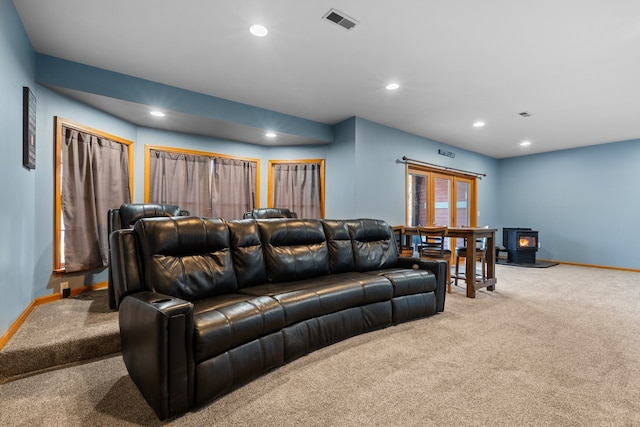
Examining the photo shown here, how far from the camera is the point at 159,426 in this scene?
60.2 inches

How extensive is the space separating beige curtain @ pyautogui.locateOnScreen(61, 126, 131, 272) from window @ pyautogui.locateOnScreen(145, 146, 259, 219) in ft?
1.81

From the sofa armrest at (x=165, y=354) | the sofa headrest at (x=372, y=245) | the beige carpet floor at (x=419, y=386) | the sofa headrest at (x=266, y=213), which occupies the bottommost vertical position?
the beige carpet floor at (x=419, y=386)

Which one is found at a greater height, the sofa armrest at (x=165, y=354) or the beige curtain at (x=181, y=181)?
the beige curtain at (x=181, y=181)

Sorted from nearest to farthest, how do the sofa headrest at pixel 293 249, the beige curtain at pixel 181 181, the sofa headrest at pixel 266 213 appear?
1. the sofa headrest at pixel 293 249
2. the beige curtain at pixel 181 181
3. the sofa headrest at pixel 266 213

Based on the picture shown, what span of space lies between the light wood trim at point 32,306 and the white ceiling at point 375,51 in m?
2.57

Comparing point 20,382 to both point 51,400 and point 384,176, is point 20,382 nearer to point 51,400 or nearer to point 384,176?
point 51,400

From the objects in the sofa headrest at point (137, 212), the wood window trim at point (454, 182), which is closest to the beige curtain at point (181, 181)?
the sofa headrest at point (137, 212)

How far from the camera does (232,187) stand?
17.0 feet

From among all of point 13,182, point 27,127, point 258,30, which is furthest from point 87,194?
point 258,30

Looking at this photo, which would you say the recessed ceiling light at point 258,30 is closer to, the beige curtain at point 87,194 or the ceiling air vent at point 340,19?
the ceiling air vent at point 340,19

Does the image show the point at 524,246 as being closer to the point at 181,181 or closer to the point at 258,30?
the point at 258,30

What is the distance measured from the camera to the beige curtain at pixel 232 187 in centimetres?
506

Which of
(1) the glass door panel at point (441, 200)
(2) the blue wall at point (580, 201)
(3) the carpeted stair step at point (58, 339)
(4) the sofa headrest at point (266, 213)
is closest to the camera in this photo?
(3) the carpeted stair step at point (58, 339)

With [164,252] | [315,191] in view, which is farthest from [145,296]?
[315,191]
